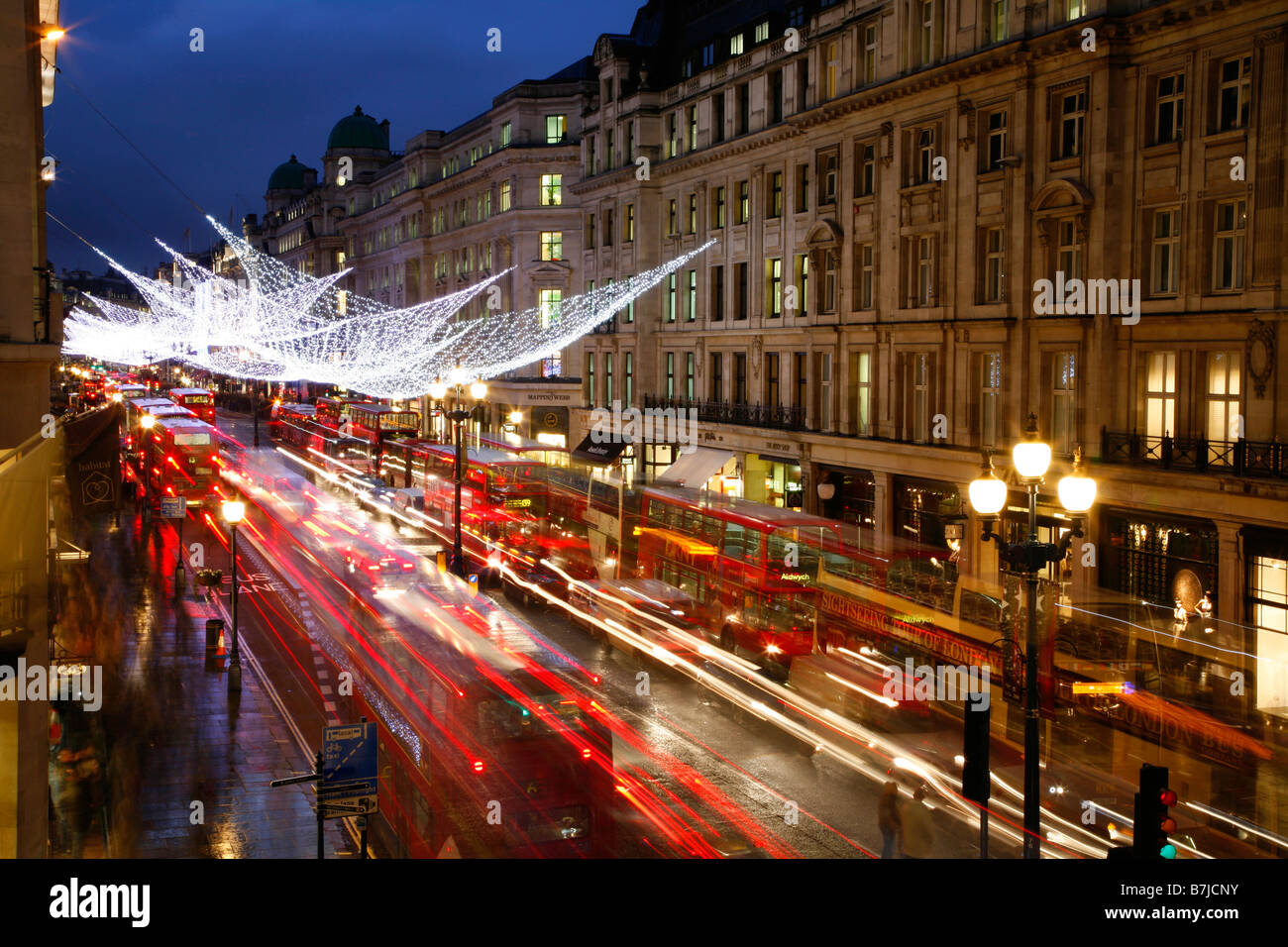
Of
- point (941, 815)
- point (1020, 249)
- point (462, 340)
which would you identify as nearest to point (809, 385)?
point (1020, 249)

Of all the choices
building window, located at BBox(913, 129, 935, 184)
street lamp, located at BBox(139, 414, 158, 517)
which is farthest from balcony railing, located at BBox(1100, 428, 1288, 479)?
street lamp, located at BBox(139, 414, 158, 517)

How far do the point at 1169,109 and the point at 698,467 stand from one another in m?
20.2

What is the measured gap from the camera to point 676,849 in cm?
1321

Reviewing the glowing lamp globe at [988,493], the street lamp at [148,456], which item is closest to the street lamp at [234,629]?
Answer: the glowing lamp globe at [988,493]

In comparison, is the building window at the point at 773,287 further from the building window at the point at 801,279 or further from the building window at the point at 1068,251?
the building window at the point at 1068,251

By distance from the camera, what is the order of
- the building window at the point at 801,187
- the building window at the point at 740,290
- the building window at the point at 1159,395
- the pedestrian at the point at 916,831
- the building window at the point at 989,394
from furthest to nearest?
the building window at the point at 740,290, the building window at the point at 801,187, the building window at the point at 989,394, the building window at the point at 1159,395, the pedestrian at the point at 916,831

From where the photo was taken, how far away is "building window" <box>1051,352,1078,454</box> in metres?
25.5

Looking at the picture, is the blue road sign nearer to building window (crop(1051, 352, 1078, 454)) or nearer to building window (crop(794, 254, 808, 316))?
building window (crop(1051, 352, 1078, 454))

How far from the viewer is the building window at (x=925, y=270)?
3008 cm

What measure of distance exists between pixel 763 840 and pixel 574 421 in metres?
41.1

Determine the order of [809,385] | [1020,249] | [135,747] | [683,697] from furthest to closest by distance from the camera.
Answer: [809,385], [1020,249], [683,697], [135,747]

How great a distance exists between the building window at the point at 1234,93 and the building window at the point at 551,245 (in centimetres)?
4171

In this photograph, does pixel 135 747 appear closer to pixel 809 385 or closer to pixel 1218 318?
pixel 1218 318

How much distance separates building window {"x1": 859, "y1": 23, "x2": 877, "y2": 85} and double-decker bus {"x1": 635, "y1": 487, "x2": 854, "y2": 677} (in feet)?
45.7
